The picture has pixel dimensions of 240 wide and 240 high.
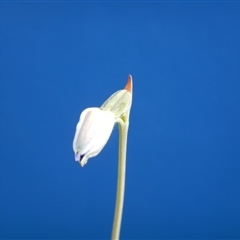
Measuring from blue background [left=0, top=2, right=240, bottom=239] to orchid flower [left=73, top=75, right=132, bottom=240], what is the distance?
2.25 feet

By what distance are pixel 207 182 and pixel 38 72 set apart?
56 cm

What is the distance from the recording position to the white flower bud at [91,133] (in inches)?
20.7

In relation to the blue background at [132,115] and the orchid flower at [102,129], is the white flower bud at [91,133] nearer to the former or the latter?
the orchid flower at [102,129]

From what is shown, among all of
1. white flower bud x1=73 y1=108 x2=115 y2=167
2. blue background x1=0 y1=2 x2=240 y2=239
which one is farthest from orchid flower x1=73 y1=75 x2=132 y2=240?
blue background x1=0 y1=2 x2=240 y2=239

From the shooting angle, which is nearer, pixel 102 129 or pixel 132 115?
pixel 102 129

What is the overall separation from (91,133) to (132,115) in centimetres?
80

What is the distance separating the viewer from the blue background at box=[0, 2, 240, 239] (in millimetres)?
1268

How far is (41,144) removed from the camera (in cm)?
135

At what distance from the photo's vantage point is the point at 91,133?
0.55 metres

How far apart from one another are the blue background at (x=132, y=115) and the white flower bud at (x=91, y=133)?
72 centimetres

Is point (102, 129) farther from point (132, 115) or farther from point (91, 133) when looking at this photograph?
point (132, 115)

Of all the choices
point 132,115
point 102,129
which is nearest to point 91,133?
point 102,129

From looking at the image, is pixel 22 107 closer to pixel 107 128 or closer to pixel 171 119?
pixel 171 119

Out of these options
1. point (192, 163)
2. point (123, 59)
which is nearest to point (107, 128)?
point (123, 59)
